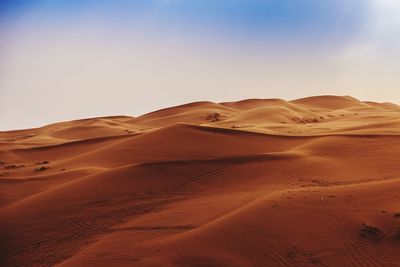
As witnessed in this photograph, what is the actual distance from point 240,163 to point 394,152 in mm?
4112

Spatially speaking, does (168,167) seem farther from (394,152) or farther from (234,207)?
(394,152)

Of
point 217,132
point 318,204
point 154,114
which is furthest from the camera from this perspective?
point 154,114

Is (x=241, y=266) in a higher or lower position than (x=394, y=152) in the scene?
lower

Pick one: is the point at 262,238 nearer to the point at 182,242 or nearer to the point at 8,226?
the point at 182,242

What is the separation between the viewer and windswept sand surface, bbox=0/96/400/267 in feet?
17.9

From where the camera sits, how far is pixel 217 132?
497 inches

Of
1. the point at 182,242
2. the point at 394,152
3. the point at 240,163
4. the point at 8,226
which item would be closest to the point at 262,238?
the point at 182,242

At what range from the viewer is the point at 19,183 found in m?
9.84

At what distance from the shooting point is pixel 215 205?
721 centimetres

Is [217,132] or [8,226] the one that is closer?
[8,226]

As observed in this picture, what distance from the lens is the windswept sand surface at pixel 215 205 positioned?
17.9ft

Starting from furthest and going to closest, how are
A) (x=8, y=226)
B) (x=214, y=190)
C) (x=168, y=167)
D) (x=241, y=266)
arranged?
1. (x=168, y=167)
2. (x=214, y=190)
3. (x=8, y=226)
4. (x=241, y=266)

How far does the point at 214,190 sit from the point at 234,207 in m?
1.32

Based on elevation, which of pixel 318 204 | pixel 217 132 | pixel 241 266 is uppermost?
pixel 217 132
